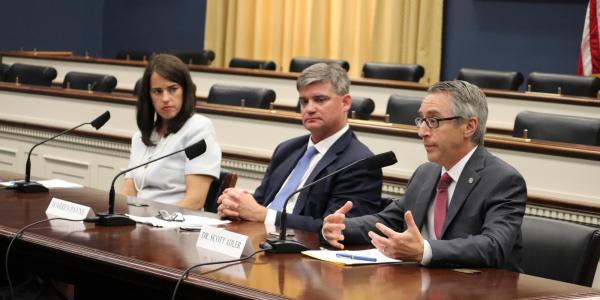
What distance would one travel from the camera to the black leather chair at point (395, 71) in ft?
27.0

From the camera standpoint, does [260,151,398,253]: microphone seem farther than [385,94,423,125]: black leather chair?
No

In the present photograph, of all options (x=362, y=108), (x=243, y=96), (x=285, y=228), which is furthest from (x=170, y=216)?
(x=243, y=96)

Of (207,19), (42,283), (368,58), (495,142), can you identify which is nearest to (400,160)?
(495,142)

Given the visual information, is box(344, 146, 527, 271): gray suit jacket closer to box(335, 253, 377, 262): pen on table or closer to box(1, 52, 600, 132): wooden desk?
box(335, 253, 377, 262): pen on table

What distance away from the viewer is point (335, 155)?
374 centimetres

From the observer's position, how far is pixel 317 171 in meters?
3.74

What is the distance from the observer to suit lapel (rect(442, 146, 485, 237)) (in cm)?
305

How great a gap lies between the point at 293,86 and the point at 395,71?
102 cm

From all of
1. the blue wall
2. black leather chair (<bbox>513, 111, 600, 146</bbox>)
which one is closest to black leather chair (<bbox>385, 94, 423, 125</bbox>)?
black leather chair (<bbox>513, 111, 600, 146</bbox>)

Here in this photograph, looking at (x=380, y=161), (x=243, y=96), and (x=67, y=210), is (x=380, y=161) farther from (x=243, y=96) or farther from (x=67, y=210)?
(x=243, y=96)

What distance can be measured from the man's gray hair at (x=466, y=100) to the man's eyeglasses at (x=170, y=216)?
96cm

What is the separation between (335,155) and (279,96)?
14.2 feet

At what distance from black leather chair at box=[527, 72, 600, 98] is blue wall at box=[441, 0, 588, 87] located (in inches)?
85.0

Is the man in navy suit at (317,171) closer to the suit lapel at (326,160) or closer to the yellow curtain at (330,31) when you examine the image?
the suit lapel at (326,160)
